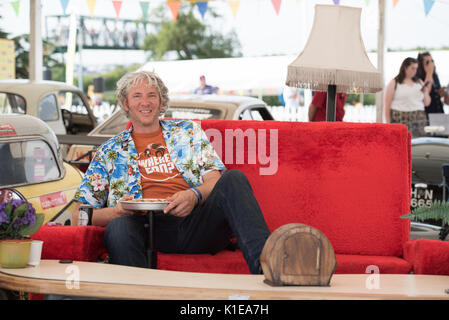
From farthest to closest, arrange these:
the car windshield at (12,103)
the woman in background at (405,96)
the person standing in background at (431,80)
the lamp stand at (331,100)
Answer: the car windshield at (12,103) < the person standing in background at (431,80) < the woman in background at (405,96) < the lamp stand at (331,100)

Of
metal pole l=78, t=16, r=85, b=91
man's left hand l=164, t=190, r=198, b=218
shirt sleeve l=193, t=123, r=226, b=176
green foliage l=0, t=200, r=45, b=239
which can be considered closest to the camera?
green foliage l=0, t=200, r=45, b=239

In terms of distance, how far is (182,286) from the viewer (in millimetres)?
2051

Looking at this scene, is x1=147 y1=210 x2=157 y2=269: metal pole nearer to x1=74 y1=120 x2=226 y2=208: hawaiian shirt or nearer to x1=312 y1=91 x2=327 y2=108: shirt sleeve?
x1=74 y1=120 x2=226 y2=208: hawaiian shirt

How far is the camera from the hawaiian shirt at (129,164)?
298cm

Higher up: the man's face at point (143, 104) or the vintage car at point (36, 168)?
the man's face at point (143, 104)

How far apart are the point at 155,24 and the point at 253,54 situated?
5.25 m

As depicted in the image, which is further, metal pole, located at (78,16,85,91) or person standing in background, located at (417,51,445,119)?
metal pole, located at (78,16,85,91)

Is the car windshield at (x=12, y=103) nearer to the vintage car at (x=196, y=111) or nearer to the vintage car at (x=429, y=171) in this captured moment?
the vintage car at (x=196, y=111)

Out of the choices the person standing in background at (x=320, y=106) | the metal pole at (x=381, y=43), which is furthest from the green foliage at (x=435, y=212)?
the metal pole at (x=381, y=43)

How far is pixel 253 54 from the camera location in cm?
1622

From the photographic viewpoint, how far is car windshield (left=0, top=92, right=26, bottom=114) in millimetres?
7666

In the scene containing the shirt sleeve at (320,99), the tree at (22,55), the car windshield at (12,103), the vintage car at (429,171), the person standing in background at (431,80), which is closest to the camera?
the vintage car at (429,171)

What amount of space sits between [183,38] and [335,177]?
1738cm

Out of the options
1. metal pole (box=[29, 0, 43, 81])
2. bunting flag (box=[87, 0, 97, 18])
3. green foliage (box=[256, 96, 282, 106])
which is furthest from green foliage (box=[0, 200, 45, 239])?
green foliage (box=[256, 96, 282, 106])
